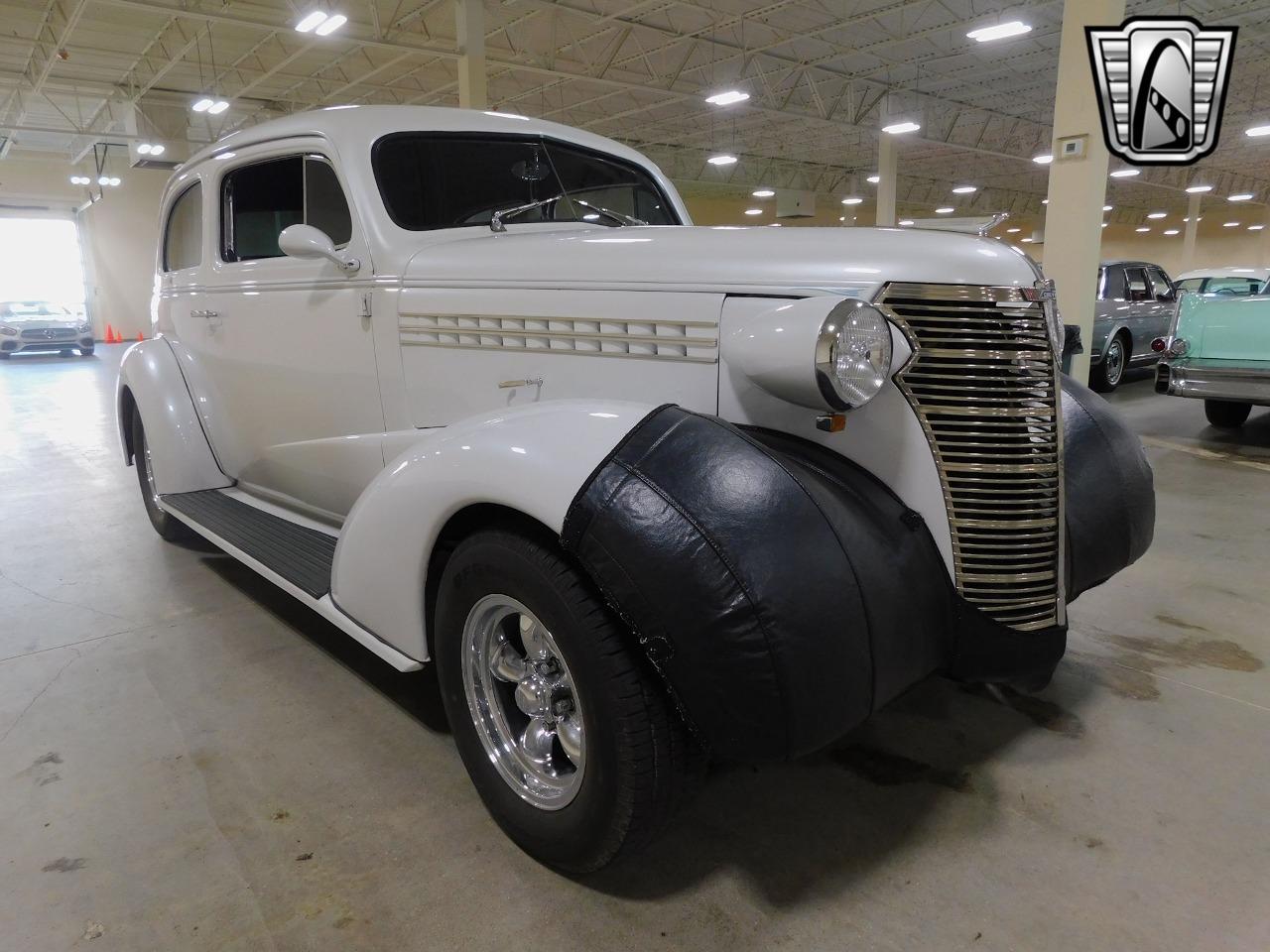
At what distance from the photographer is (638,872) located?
73.1 inches

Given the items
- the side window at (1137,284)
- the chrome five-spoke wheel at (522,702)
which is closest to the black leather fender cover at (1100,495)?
the chrome five-spoke wheel at (522,702)

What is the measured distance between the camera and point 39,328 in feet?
53.5

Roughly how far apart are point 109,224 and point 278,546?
23.0m

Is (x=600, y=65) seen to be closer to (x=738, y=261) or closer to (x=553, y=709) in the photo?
(x=738, y=261)

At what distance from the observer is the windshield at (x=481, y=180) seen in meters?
2.68

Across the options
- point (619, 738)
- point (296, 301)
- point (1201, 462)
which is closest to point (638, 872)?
point (619, 738)

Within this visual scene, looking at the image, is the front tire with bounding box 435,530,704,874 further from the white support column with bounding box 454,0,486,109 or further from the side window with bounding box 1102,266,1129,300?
the white support column with bounding box 454,0,486,109

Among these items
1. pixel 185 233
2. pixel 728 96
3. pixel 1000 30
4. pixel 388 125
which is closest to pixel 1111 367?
pixel 1000 30

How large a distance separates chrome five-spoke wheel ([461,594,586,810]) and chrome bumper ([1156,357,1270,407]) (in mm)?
6643

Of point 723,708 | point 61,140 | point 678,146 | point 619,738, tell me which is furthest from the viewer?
point 678,146

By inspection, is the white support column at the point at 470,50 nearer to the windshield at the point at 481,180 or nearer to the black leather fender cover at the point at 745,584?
the windshield at the point at 481,180

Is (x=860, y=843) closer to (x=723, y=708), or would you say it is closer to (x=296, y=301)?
(x=723, y=708)

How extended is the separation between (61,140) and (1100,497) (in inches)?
1013

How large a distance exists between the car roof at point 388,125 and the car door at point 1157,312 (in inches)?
372
